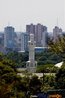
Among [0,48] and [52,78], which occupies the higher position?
[52,78]

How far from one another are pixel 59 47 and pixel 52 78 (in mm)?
6112

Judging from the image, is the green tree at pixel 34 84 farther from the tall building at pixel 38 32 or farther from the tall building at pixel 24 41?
the tall building at pixel 38 32

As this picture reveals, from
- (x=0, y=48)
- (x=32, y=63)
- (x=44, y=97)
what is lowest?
(x=0, y=48)

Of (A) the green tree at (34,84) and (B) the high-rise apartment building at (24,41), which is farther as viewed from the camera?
(B) the high-rise apartment building at (24,41)

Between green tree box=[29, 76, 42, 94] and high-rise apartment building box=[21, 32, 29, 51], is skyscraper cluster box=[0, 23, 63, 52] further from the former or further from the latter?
green tree box=[29, 76, 42, 94]

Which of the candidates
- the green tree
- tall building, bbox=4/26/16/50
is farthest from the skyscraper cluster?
the green tree

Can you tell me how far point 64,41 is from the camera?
71.7 ft

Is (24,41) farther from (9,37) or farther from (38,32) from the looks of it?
(9,37)

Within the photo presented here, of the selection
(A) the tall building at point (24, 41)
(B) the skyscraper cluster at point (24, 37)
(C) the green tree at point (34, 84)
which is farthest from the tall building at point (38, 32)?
(C) the green tree at point (34, 84)

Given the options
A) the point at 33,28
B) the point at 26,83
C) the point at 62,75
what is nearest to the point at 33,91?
the point at 26,83

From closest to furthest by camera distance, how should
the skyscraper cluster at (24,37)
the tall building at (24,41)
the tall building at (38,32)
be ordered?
1. the tall building at (24,41)
2. the skyscraper cluster at (24,37)
3. the tall building at (38,32)

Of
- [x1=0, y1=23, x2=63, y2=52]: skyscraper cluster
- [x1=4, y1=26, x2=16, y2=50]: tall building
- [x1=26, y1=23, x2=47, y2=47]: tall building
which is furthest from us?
[x1=4, y1=26, x2=16, y2=50]: tall building

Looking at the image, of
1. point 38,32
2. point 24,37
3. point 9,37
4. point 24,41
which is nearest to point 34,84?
point 24,37

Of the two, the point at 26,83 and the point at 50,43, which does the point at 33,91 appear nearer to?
the point at 26,83
